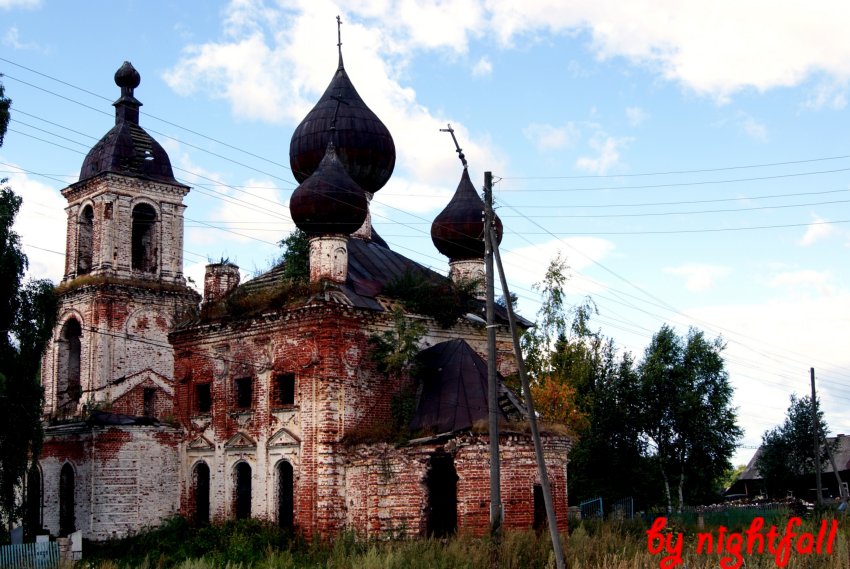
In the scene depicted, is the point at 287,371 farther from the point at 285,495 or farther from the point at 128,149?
the point at 128,149

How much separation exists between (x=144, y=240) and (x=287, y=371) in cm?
867

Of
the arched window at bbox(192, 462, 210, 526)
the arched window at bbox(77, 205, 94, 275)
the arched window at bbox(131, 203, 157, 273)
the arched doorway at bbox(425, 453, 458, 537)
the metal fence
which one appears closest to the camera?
the metal fence

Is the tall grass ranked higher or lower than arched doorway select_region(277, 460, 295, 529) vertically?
lower

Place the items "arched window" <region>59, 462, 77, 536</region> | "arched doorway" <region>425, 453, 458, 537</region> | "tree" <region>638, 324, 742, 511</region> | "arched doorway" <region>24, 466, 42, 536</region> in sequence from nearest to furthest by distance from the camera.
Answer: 1. "arched doorway" <region>425, 453, 458, 537</region>
2. "arched window" <region>59, 462, 77, 536</region>
3. "arched doorway" <region>24, 466, 42, 536</region>
4. "tree" <region>638, 324, 742, 511</region>

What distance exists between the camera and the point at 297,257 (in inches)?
976

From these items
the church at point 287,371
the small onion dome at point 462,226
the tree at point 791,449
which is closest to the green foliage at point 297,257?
the church at point 287,371

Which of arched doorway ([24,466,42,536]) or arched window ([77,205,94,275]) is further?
arched window ([77,205,94,275])

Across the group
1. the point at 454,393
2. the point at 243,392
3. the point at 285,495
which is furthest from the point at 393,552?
the point at 243,392

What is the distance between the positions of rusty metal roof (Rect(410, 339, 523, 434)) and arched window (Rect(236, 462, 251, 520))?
4058mm

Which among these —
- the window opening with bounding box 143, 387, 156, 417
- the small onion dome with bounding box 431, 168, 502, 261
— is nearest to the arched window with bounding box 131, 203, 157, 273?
the window opening with bounding box 143, 387, 156, 417

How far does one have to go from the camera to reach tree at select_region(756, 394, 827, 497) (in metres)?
41.3

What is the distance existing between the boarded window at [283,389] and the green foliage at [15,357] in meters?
4.90

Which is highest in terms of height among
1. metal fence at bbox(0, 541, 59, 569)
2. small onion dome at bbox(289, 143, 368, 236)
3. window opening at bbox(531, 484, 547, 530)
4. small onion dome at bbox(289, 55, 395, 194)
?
small onion dome at bbox(289, 55, 395, 194)

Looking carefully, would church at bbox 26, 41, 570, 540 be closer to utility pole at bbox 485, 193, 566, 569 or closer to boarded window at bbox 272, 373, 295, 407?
boarded window at bbox 272, 373, 295, 407
